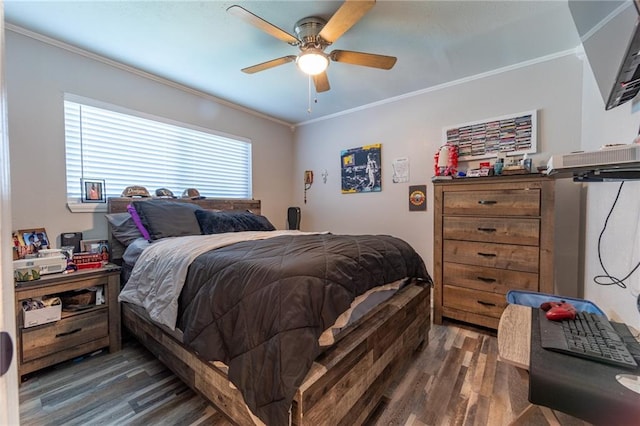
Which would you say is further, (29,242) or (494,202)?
(494,202)

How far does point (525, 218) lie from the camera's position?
7.06ft

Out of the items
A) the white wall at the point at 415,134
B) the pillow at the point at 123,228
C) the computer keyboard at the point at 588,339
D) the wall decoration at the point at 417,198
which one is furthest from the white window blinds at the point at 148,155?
the computer keyboard at the point at 588,339

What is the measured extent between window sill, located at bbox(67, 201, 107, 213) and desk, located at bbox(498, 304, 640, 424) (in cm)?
300

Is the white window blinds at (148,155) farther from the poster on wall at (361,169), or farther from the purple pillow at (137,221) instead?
the poster on wall at (361,169)

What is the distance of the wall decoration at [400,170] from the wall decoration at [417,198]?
15cm

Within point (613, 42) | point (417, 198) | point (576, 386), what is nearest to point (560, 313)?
point (576, 386)

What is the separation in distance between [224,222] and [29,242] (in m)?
1.34

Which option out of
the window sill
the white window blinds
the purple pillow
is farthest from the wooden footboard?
the white window blinds

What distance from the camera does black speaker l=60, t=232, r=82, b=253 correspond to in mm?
2189

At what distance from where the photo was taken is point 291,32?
6.87 ft

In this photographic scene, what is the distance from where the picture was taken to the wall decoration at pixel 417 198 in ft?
10.2

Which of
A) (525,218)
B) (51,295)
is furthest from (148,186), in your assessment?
(525,218)

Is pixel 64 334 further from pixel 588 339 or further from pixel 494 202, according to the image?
pixel 494 202

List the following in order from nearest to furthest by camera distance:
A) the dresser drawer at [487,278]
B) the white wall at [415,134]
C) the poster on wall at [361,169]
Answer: the dresser drawer at [487,278], the white wall at [415,134], the poster on wall at [361,169]
